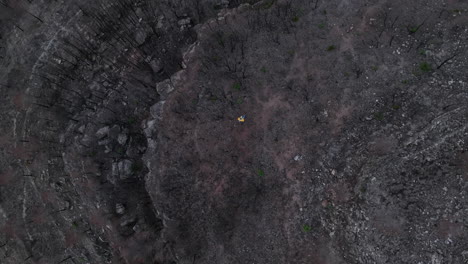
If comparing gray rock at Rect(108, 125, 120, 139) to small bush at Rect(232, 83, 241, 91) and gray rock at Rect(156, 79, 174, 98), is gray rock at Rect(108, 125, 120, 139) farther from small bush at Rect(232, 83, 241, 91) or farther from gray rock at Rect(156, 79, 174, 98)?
small bush at Rect(232, 83, 241, 91)

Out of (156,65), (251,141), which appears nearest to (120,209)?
(251,141)

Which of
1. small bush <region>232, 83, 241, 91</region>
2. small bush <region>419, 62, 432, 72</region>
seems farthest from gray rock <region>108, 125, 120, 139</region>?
small bush <region>419, 62, 432, 72</region>

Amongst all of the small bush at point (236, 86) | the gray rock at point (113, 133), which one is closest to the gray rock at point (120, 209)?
the gray rock at point (113, 133)

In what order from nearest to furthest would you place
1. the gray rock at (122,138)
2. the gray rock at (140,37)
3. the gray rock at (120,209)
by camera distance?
1. the gray rock at (120,209)
2. the gray rock at (122,138)
3. the gray rock at (140,37)

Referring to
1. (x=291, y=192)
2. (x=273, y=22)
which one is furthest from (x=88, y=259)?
(x=273, y=22)

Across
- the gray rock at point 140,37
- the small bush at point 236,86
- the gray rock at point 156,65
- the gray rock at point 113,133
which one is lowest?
the small bush at point 236,86

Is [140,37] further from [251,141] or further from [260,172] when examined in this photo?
[260,172]

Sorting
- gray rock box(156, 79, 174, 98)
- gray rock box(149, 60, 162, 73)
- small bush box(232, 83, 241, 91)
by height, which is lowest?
small bush box(232, 83, 241, 91)

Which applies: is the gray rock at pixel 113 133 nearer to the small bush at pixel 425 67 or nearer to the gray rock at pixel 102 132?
the gray rock at pixel 102 132

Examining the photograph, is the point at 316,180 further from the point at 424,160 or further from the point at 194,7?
the point at 194,7
